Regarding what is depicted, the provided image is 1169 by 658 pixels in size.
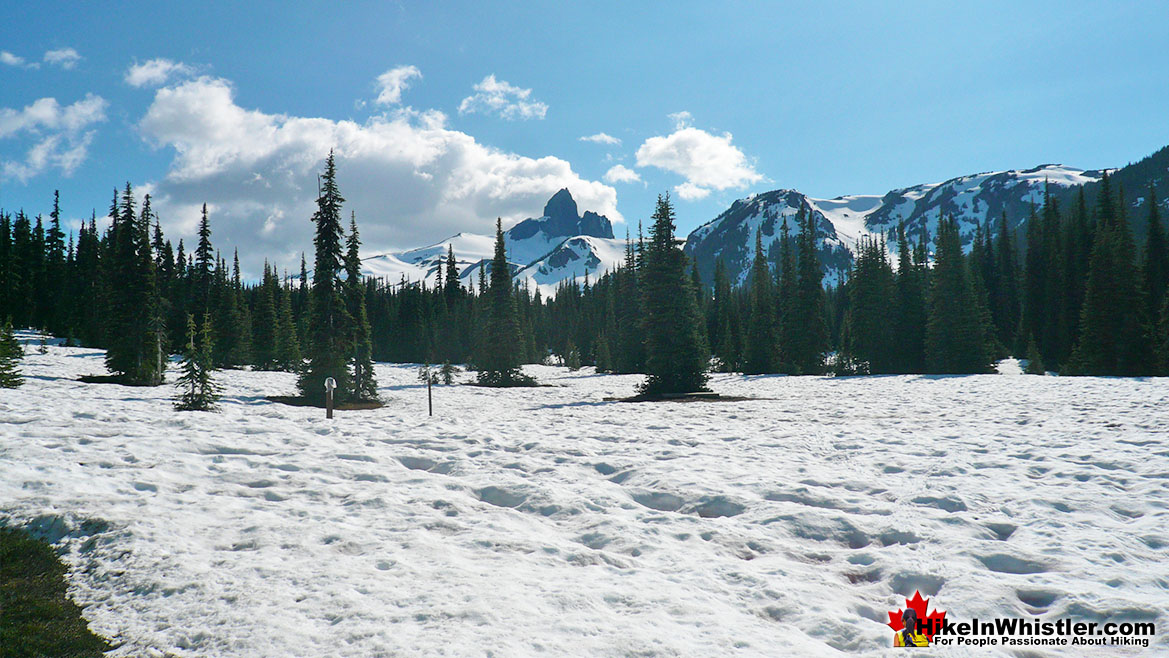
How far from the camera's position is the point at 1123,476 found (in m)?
7.84

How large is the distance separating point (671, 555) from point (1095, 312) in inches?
1802

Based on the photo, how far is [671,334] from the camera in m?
27.9

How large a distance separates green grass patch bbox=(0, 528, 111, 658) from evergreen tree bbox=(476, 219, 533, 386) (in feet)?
118

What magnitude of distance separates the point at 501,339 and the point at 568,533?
3594 cm

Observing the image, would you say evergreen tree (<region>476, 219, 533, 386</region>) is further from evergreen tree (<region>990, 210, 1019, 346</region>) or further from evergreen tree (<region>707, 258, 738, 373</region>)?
evergreen tree (<region>990, 210, 1019, 346</region>)

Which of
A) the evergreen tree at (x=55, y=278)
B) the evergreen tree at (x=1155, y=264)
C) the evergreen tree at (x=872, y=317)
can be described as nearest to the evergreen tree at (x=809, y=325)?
the evergreen tree at (x=872, y=317)

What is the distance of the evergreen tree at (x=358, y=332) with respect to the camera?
29203 millimetres

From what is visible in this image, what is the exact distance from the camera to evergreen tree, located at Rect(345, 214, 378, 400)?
95.8ft

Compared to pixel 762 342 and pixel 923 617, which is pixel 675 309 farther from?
pixel 762 342

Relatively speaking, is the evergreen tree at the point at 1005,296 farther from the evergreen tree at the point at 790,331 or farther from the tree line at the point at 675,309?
the evergreen tree at the point at 790,331

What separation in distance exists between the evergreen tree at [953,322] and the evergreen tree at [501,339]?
29451mm

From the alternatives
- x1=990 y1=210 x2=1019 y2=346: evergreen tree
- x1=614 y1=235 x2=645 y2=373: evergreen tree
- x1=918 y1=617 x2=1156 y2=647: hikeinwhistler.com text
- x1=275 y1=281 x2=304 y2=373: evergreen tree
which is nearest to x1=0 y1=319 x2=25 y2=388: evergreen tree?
x1=918 y1=617 x2=1156 y2=647: hikeinwhistler.com text

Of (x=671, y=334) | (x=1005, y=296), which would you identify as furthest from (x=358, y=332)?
(x=1005, y=296)

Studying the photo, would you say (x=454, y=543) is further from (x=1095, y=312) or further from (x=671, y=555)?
(x=1095, y=312)
